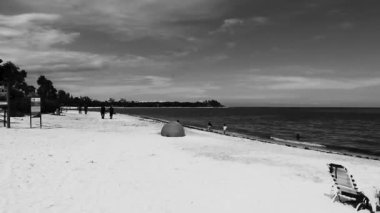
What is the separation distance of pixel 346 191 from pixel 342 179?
44cm

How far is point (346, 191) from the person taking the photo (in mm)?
9125

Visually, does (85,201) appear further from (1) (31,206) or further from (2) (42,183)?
(2) (42,183)

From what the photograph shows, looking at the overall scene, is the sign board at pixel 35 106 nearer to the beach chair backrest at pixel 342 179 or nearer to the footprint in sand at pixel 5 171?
the footprint in sand at pixel 5 171

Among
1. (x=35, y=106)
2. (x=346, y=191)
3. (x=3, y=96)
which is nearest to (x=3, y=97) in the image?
(x=3, y=96)

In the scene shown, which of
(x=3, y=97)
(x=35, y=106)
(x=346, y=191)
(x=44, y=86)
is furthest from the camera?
(x=44, y=86)

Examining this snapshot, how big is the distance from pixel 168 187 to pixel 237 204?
7.55 ft

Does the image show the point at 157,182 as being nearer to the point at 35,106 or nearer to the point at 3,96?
the point at 35,106

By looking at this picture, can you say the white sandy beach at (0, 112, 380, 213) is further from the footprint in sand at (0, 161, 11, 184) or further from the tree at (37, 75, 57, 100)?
the tree at (37, 75, 57, 100)

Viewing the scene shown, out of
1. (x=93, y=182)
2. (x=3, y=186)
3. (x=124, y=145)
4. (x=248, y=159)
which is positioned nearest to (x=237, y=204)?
(x=93, y=182)

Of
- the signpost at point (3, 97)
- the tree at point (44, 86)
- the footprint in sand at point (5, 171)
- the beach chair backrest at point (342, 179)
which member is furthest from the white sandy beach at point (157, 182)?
the tree at point (44, 86)

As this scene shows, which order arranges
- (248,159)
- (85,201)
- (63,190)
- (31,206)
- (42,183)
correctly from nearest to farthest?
(31,206), (85,201), (63,190), (42,183), (248,159)

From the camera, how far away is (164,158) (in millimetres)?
15047

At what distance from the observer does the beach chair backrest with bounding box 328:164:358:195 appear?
29.8 feet

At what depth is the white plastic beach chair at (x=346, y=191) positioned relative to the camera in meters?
8.73
